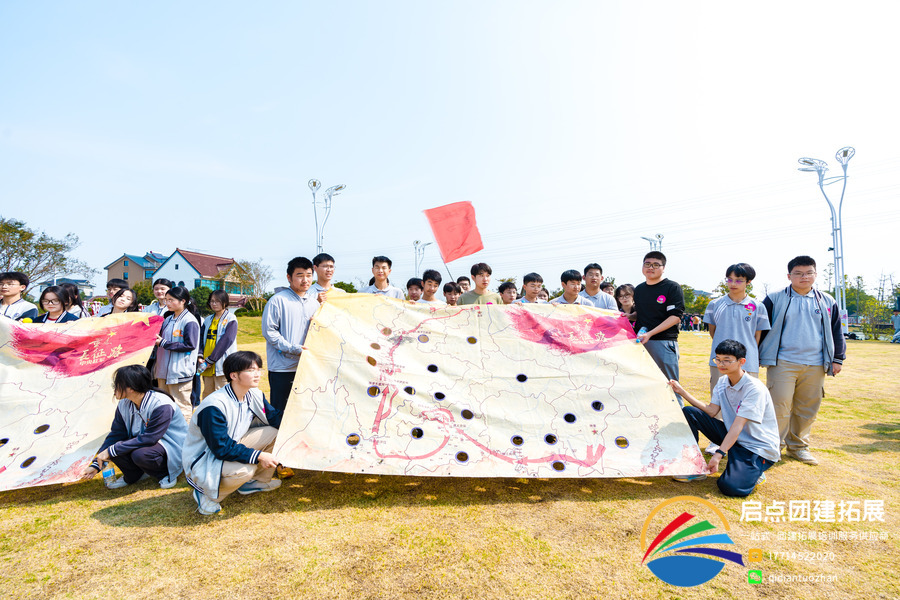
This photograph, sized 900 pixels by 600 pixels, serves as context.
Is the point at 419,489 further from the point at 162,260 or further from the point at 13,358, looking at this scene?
the point at 162,260

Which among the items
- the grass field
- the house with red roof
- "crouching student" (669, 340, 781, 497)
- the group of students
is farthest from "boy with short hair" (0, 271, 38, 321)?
the house with red roof

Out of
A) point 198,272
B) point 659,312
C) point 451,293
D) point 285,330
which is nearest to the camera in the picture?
point 285,330

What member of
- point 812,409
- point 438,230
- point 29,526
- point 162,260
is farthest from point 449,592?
point 162,260

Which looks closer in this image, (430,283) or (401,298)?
(401,298)

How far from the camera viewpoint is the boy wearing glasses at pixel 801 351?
423 cm

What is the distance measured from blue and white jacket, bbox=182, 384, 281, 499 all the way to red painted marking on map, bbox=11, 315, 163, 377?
5.40ft

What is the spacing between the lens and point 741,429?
3.43 meters

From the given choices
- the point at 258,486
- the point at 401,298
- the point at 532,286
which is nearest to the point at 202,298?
the point at 401,298

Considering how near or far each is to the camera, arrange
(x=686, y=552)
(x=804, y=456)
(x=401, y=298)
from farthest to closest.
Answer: (x=401, y=298) → (x=804, y=456) → (x=686, y=552)

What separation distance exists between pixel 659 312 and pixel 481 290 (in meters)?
1.98

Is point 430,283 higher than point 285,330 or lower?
higher

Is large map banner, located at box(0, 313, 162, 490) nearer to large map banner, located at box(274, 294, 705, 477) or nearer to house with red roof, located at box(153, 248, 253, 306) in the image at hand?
large map banner, located at box(274, 294, 705, 477)

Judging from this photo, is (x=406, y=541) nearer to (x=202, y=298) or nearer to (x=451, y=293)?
(x=451, y=293)

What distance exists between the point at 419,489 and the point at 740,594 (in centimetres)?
212
